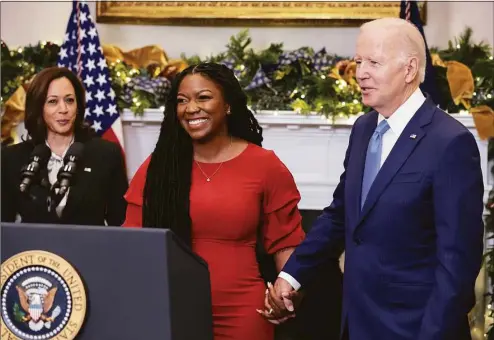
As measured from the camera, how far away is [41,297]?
1.41m

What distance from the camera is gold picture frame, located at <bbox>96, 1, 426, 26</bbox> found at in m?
5.19

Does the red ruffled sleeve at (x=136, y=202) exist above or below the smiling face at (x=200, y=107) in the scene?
below

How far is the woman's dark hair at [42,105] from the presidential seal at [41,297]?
7.19ft

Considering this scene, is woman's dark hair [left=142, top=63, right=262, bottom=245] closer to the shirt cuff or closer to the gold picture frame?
the shirt cuff

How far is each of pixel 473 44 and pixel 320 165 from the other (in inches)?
48.9

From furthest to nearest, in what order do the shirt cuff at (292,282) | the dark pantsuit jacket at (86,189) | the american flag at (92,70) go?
the american flag at (92,70) → the dark pantsuit jacket at (86,189) → the shirt cuff at (292,282)

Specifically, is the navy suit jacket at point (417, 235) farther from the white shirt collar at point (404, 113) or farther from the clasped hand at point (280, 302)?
the clasped hand at point (280, 302)

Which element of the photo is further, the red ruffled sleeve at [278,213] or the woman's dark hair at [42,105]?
the woman's dark hair at [42,105]

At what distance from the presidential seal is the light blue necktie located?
93 centimetres

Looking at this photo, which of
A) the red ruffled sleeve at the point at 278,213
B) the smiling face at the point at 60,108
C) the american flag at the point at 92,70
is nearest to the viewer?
the red ruffled sleeve at the point at 278,213

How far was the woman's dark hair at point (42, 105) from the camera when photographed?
355 cm

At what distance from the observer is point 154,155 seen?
8.86 feet

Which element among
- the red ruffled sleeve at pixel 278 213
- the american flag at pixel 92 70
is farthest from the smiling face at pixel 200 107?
the american flag at pixel 92 70

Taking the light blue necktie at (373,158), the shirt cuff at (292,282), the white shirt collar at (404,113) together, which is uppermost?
the white shirt collar at (404,113)
